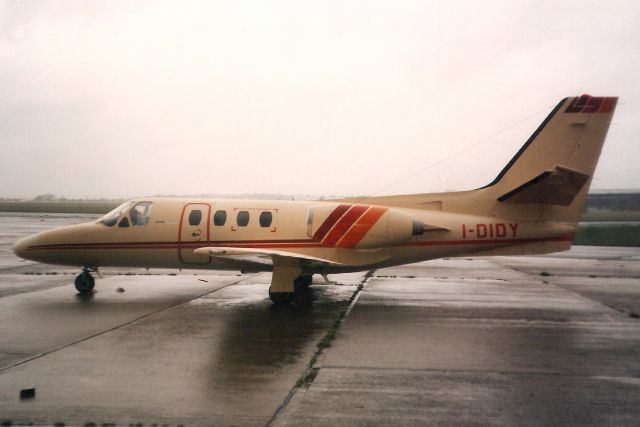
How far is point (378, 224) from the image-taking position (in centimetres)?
1309

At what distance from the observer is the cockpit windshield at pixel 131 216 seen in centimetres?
1437

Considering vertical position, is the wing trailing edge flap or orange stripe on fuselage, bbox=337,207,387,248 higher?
the wing trailing edge flap

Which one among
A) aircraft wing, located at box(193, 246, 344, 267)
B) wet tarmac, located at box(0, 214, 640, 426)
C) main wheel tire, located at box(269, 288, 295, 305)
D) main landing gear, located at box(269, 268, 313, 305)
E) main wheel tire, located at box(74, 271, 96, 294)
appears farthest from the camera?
main wheel tire, located at box(74, 271, 96, 294)

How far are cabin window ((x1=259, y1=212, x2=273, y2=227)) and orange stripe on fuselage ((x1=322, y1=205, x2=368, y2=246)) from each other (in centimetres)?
155

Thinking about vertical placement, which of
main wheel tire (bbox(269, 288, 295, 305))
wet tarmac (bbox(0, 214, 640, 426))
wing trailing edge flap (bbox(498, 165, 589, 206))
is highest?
wing trailing edge flap (bbox(498, 165, 589, 206))

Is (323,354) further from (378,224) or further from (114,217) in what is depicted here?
(114,217)

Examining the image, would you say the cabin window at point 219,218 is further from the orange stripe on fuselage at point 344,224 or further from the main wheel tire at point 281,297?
the orange stripe on fuselage at point 344,224

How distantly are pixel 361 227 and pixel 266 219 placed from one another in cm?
251

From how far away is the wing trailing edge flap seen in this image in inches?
482

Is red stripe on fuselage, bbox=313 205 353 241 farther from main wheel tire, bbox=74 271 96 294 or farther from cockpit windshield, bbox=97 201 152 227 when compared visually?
main wheel tire, bbox=74 271 96 294

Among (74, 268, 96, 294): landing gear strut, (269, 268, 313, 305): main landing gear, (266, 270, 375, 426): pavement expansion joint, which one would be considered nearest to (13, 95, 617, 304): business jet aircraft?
(269, 268, 313, 305): main landing gear

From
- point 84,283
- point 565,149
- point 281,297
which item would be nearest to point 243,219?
point 281,297

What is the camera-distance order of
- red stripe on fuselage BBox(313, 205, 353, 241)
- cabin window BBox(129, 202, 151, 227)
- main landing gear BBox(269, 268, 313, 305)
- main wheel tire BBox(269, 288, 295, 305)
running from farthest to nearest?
cabin window BBox(129, 202, 151, 227) < red stripe on fuselage BBox(313, 205, 353, 241) < main wheel tire BBox(269, 288, 295, 305) < main landing gear BBox(269, 268, 313, 305)

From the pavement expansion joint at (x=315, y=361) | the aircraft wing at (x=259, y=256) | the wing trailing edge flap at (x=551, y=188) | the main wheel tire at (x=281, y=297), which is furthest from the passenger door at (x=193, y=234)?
the wing trailing edge flap at (x=551, y=188)
